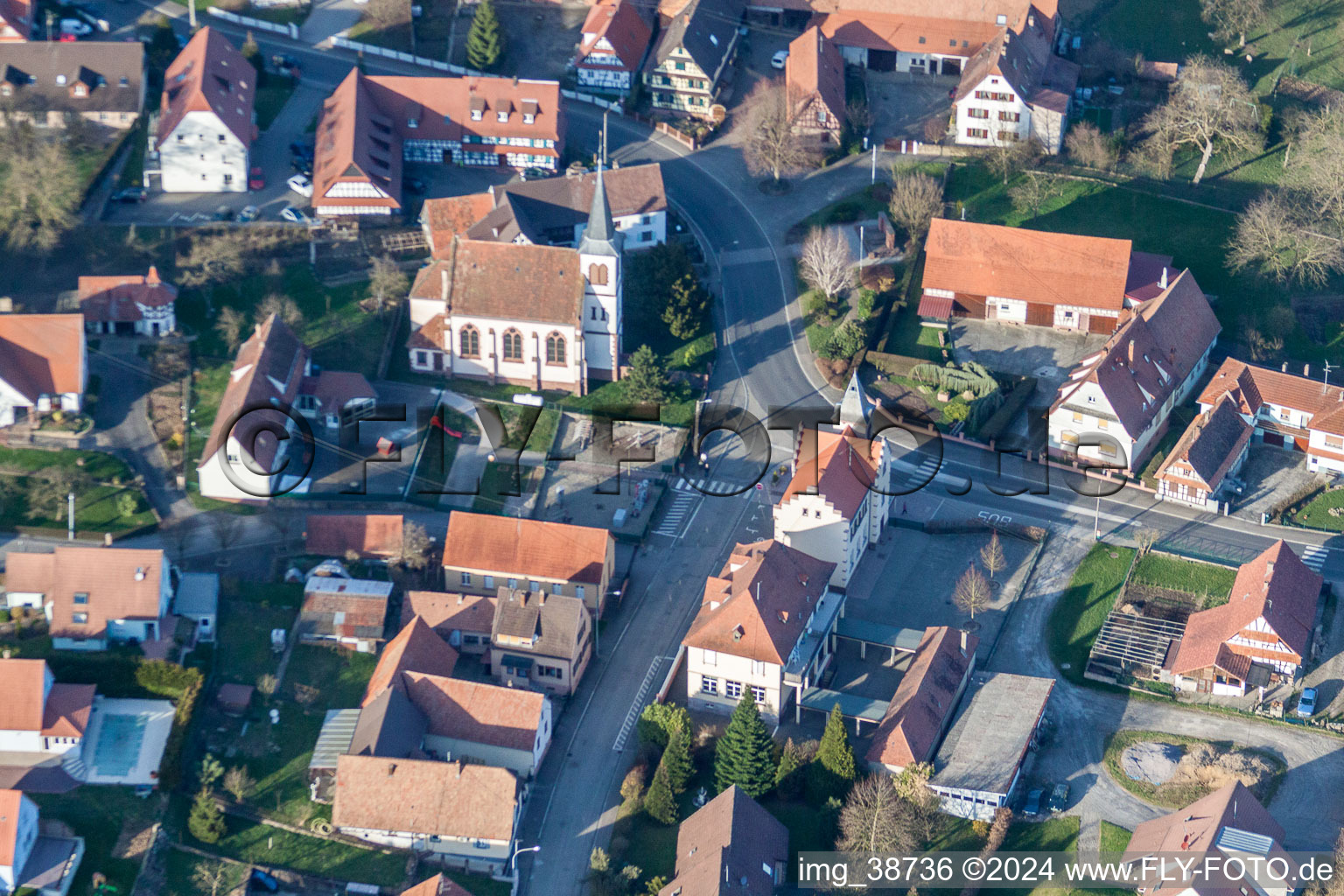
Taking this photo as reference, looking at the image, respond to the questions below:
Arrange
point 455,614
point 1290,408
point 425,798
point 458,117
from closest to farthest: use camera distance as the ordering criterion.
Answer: point 425,798 → point 455,614 → point 1290,408 → point 458,117

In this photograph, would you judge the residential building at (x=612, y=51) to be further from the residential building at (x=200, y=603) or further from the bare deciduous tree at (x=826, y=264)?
the residential building at (x=200, y=603)

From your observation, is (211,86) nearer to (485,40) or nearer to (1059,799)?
(485,40)

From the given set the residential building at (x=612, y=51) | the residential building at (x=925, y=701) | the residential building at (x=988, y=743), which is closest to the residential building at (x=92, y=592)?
the residential building at (x=925, y=701)

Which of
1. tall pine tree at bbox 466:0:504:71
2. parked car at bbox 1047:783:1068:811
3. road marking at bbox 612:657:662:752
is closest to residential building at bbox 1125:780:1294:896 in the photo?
parked car at bbox 1047:783:1068:811

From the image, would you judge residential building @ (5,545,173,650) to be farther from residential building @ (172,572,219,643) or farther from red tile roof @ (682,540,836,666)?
red tile roof @ (682,540,836,666)

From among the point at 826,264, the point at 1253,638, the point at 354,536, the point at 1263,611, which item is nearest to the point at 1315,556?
the point at 1263,611

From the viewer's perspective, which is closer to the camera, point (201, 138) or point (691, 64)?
point (201, 138)
